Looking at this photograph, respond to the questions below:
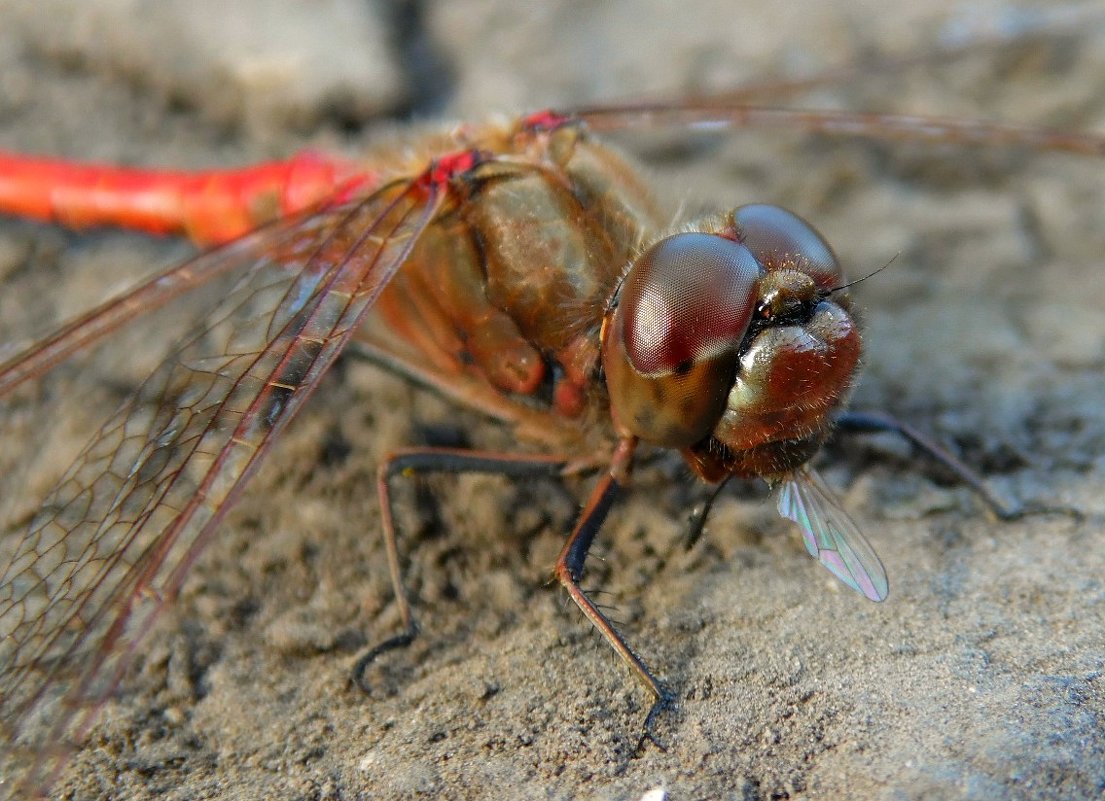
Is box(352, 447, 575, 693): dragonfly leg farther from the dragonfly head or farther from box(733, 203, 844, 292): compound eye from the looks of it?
box(733, 203, 844, 292): compound eye

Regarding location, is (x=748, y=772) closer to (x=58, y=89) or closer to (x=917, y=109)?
(x=917, y=109)

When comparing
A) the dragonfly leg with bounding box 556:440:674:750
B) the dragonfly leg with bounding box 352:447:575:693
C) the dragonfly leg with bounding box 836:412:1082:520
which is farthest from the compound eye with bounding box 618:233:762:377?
the dragonfly leg with bounding box 836:412:1082:520

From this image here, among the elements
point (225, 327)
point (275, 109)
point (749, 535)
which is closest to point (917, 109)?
point (749, 535)

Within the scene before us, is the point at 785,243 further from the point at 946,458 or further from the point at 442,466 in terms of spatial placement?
the point at 442,466

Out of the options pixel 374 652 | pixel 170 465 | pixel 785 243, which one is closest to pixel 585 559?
pixel 374 652

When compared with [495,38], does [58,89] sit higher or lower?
higher

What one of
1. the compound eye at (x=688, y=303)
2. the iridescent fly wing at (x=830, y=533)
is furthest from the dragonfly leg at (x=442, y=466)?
the iridescent fly wing at (x=830, y=533)

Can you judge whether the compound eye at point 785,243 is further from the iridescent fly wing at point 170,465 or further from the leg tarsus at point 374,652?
the leg tarsus at point 374,652
